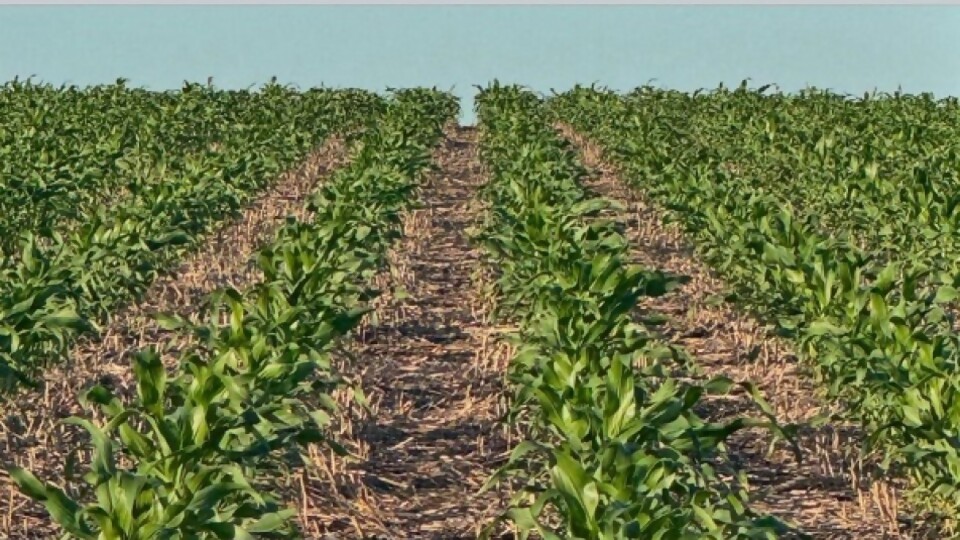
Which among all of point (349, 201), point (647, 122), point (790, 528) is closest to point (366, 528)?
point (790, 528)

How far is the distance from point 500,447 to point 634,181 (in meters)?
11.7

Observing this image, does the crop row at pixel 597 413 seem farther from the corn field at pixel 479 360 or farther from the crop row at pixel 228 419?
the crop row at pixel 228 419

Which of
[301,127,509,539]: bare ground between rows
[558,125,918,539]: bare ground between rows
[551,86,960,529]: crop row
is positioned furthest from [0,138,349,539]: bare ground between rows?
[551,86,960,529]: crop row

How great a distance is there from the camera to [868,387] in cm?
788

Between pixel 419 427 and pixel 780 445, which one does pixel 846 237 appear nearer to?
pixel 780 445

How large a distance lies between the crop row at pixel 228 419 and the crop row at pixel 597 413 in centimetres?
81

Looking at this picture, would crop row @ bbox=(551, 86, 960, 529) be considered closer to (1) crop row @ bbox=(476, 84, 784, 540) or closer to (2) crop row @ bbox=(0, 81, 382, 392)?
(1) crop row @ bbox=(476, 84, 784, 540)

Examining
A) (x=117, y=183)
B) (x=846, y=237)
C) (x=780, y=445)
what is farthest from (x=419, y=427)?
(x=117, y=183)

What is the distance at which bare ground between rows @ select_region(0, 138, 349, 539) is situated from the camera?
6.97 metres

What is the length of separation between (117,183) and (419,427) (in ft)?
36.9

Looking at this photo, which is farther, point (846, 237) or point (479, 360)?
point (846, 237)

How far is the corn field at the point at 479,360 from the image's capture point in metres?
5.65

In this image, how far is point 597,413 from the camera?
19.3 feet

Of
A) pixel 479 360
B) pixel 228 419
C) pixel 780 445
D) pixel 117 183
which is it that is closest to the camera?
pixel 228 419
